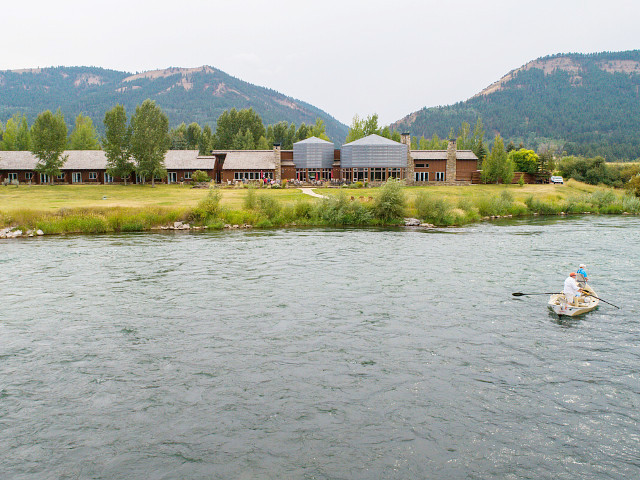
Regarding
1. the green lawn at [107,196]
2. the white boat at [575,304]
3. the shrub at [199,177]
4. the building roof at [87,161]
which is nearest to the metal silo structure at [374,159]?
the green lawn at [107,196]

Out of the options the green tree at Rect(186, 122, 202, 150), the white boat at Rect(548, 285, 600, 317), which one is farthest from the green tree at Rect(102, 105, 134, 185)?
the white boat at Rect(548, 285, 600, 317)

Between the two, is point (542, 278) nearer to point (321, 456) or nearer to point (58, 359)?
point (321, 456)

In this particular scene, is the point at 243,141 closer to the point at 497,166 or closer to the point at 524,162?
the point at 497,166

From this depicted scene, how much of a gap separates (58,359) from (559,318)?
19172 millimetres

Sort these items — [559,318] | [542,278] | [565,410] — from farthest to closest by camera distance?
[542,278]
[559,318]
[565,410]

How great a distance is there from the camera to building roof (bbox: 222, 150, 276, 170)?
8294cm

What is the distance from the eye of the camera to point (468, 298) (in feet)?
80.9

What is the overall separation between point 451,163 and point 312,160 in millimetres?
22321

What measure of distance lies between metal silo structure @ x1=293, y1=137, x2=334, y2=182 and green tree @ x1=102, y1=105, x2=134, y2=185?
2562cm

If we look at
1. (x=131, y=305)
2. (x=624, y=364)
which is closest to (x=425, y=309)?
(x=624, y=364)

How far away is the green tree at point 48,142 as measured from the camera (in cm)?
7506

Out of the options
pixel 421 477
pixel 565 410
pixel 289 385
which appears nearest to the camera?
pixel 421 477

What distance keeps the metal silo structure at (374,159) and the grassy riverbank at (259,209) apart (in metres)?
20.0

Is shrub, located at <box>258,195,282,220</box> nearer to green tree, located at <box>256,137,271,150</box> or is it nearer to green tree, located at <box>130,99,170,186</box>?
green tree, located at <box>130,99,170,186</box>
